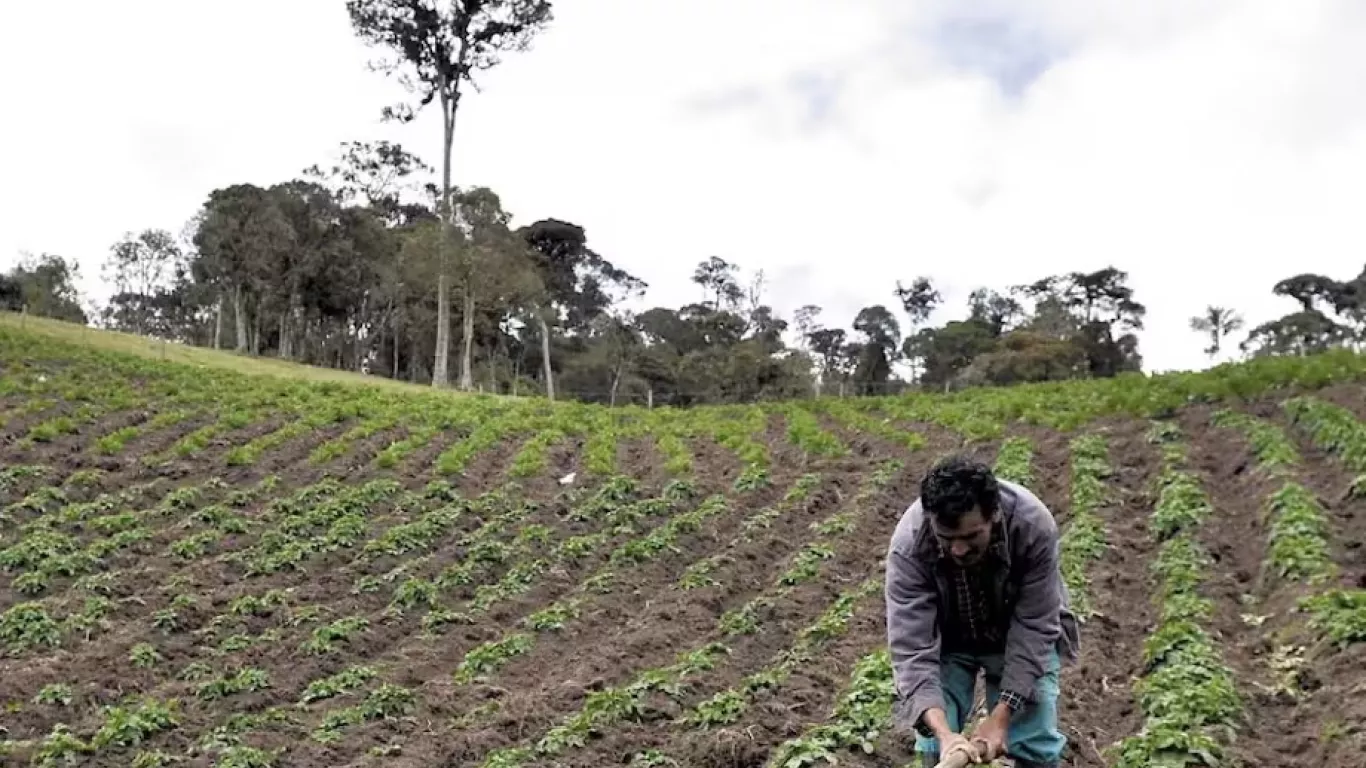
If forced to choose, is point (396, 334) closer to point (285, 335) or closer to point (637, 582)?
point (285, 335)

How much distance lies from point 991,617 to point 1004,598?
3.8 inches

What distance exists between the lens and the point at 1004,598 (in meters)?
3.75

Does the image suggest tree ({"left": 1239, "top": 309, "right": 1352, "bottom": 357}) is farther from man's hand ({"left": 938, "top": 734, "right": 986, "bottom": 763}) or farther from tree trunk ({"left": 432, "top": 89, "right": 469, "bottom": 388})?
man's hand ({"left": 938, "top": 734, "right": 986, "bottom": 763})

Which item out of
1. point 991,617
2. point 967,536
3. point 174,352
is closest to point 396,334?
point 174,352

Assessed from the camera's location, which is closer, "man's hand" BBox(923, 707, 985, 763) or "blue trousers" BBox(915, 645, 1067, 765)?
"man's hand" BBox(923, 707, 985, 763)

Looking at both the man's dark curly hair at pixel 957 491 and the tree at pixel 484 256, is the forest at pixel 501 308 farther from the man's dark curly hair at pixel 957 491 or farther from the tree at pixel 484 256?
the man's dark curly hair at pixel 957 491

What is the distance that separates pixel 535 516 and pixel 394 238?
40.7 metres

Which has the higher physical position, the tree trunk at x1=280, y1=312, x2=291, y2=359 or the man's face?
the tree trunk at x1=280, y1=312, x2=291, y2=359

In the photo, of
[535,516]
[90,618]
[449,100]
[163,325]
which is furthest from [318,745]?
[163,325]

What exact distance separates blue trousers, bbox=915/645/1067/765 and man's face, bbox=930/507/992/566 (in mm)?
543

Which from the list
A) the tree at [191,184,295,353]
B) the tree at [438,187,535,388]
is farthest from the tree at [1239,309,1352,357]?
the tree at [191,184,295,353]

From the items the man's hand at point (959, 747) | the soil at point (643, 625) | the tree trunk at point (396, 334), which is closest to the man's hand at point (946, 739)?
the man's hand at point (959, 747)

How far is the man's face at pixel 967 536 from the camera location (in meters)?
3.39

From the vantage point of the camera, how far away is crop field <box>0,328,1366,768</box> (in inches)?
258
